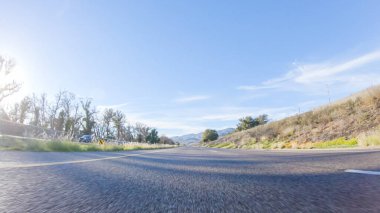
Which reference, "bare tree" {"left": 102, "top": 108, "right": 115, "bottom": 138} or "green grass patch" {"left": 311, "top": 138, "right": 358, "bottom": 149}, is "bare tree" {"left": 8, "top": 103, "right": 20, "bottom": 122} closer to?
"bare tree" {"left": 102, "top": 108, "right": 115, "bottom": 138}

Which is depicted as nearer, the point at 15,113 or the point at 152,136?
the point at 15,113

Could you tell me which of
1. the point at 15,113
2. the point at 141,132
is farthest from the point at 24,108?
the point at 141,132

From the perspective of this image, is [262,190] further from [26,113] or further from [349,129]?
[26,113]

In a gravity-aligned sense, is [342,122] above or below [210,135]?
below

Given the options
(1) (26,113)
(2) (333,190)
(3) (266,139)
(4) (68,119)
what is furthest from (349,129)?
(1) (26,113)

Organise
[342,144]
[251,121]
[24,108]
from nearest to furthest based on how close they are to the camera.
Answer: [342,144] → [24,108] → [251,121]

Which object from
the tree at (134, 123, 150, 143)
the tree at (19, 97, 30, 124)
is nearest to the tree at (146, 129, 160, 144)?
the tree at (134, 123, 150, 143)

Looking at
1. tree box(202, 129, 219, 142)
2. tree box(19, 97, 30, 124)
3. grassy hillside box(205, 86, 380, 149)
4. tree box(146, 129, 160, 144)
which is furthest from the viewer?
tree box(202, 129, 219, 142)

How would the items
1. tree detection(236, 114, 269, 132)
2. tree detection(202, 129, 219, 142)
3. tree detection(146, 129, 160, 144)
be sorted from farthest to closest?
1. tree detection(202, 129, 219, 142)
2. tree detection(146, 129, 160, 144)
3. tree detection(236, 114, 269, 132)

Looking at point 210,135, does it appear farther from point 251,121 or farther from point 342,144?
point 342,144

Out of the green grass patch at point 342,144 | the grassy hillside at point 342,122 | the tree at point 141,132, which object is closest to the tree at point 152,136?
the tree at point 141,132

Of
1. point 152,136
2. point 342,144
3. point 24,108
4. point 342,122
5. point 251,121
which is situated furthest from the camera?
point 152,136

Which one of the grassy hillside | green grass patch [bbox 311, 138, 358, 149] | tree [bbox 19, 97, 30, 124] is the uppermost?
tree [bbox 19, 97, 30, 124]

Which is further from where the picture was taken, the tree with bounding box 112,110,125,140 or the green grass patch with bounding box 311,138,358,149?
the tree with bounding box 112,110,125,140
